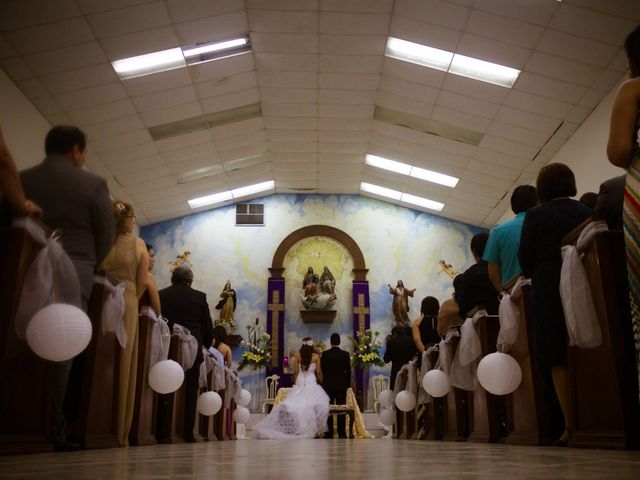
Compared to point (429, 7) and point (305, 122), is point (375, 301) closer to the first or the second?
point (305, 122)

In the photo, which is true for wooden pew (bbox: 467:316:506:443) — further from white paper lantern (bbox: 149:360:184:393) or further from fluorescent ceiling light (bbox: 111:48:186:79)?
fluorescent ceiling light (bbox: 111:48:186:79)

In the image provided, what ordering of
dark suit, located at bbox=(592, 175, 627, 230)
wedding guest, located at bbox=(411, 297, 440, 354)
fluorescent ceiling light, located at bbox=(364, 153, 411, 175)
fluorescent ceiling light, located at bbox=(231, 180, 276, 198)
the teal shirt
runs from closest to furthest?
dark suit, located at bbox=(592, 175, 627, 230) < the teal shirt < wedding guest, located at bbox=(411, 297, 440, 354) < fluorescent ceiling light, located at bbox=(364, 153, 411, 175) < fluorescent ceiling light, located at bbox=(231, 180, 276, 198)

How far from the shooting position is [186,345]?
192 inches

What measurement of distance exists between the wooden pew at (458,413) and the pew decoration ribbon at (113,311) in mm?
2480

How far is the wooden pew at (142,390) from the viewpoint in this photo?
12.9 ft

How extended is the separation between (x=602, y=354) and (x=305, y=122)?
30.6 feet

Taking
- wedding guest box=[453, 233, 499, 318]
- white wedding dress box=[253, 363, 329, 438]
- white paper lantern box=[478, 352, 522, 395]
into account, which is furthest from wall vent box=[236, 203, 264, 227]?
white paper lantern box=[478, 352, 522, 395]

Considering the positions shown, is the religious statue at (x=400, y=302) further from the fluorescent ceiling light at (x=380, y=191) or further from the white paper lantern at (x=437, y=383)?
the white paper lantern at (x=437, y=383)

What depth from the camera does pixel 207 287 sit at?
14164 mm

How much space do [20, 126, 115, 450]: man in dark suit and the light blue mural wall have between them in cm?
1121

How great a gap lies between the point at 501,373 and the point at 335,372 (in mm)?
Answer: 5454

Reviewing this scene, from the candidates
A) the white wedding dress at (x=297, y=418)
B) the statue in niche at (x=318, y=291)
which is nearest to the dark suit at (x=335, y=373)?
the white wedding dress at (x=297, y=418)

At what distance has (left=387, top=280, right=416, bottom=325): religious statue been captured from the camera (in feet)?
44.7

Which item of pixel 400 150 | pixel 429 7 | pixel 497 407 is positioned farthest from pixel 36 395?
pixel 400 150
